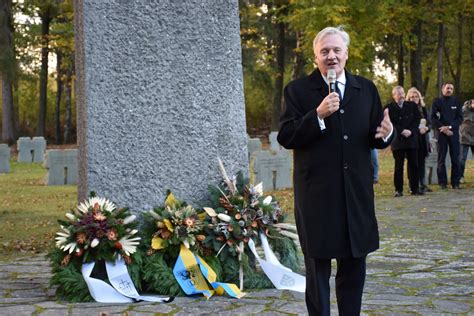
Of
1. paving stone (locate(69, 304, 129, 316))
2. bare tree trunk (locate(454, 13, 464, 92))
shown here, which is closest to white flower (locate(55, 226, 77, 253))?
paving stone (locate(69, 304, 129, 316))

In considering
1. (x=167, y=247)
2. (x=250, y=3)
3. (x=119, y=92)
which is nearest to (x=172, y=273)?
(x=167, y=247)

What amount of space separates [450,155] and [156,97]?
34.7 ft

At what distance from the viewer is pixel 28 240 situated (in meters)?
10.3

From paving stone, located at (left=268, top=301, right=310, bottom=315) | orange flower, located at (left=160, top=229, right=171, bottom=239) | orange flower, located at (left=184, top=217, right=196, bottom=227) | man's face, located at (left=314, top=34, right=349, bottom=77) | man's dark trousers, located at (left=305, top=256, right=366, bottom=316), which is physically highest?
man's face, located at (left=314, top=34, right=349, bottom=77)

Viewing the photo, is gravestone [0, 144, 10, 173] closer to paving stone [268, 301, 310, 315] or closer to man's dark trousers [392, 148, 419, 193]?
man's dark trousers [392, 148, 419, 193]

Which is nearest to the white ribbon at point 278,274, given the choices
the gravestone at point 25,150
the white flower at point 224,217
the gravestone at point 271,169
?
the white flower at point 224,217

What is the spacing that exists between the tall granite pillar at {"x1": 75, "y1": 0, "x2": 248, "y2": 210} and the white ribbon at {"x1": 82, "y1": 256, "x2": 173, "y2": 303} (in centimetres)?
Result: 62

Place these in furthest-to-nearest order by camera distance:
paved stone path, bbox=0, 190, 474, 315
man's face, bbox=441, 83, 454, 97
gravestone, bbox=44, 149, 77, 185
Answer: gravestone, bbox=44, 149, 77, 185, man's face, bbox=441, 83, 454, 97, paved stone path, bbox=0, 190, 474, 315

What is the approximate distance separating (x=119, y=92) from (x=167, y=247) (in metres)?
1.39

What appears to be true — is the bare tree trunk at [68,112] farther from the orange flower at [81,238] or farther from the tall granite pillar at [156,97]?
the orange flower at [81,238]

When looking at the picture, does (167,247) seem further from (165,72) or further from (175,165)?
(165,72)

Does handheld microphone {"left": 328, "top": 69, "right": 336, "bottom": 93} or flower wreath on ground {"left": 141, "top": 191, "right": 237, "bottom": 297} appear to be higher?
handheld microphone {"left": 328, "top": 69, "right": 336, "bottom": 93}

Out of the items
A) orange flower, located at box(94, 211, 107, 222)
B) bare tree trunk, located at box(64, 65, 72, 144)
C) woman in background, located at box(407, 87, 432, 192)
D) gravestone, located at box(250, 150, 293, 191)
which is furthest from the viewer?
bare tree trunk, located at box(64, 65, 72, 144)

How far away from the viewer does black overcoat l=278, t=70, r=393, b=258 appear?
4887 mm
